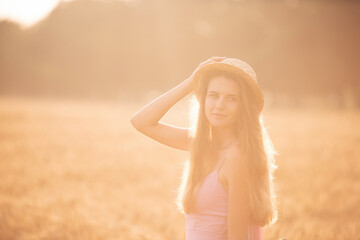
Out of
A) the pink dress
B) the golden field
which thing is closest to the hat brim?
the pink dress

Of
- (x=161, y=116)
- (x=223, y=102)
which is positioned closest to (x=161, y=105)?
(x=161, y=116)

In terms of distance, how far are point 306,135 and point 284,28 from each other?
27210mm

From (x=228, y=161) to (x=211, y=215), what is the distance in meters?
0.42

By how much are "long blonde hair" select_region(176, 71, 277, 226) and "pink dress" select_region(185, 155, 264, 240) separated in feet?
0.19

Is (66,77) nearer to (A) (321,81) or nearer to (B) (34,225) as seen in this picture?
(A) (321,81)

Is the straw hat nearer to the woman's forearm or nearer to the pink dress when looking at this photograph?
the woman's forearm

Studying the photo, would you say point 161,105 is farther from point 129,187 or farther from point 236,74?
point 129,187

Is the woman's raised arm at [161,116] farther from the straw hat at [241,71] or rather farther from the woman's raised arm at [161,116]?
the straw hat at [241,71]

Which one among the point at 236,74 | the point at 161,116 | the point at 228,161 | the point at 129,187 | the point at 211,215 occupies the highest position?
the point at 236,74

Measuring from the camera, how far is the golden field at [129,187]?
15.0ft

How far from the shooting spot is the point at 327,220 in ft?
17.2

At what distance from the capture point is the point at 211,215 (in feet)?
7.80

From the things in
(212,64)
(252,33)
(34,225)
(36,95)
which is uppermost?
(252,33)

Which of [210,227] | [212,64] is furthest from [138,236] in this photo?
[212,64]
